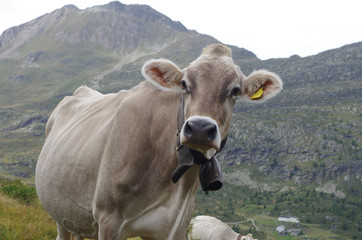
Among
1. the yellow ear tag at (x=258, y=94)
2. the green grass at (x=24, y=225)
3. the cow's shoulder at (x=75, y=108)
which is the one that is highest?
the yellow ear tag at (x=258, y=94)

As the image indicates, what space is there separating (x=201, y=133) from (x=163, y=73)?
1.38 metres

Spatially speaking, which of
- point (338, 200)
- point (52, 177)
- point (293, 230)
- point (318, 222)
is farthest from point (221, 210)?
point (52, 177)

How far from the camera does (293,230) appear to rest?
163 meters

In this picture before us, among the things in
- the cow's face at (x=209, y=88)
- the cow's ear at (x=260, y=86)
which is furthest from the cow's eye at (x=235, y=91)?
the cow's ear at (x=260, y=86)

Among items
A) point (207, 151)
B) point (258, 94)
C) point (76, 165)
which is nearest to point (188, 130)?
point (207, 151)

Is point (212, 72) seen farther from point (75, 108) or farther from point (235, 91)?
point (75, 108)

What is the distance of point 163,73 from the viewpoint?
184 inches

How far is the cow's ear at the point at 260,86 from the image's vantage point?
15.0 feet

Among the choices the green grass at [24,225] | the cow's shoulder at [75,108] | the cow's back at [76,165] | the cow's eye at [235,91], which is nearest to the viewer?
the cow's eye at [235,91]

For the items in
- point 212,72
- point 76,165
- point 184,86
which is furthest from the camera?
point 76,165

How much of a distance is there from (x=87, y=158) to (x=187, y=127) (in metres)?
2.06

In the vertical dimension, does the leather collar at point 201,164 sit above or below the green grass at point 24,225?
above

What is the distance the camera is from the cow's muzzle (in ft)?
11.9

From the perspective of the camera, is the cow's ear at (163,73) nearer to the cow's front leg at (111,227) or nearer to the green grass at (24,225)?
the cow's front leg at (111,227)
